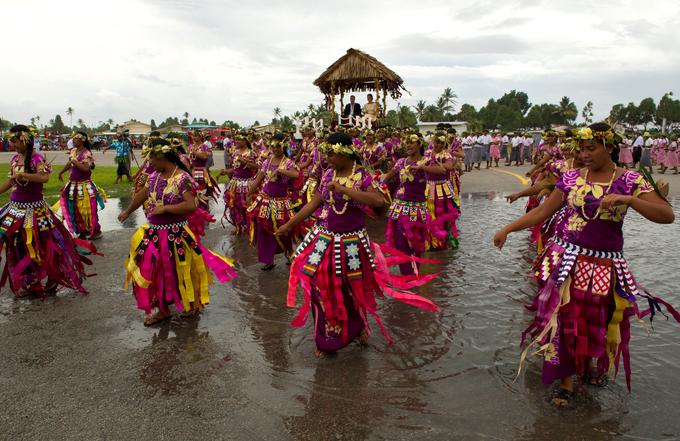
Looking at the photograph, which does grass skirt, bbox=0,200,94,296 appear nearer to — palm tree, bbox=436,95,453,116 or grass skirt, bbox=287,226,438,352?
grass skirt, bbox=287,226,438,352

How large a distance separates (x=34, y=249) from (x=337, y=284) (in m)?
3.82

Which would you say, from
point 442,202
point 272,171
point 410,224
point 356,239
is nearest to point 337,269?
point 356,239

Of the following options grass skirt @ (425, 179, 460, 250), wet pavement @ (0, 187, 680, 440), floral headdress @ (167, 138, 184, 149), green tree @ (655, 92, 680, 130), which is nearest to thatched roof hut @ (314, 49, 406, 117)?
grass skirt @ (425, 179, 460, 250)

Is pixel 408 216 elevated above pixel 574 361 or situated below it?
above

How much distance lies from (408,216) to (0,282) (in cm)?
489

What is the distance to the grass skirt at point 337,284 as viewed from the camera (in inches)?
161

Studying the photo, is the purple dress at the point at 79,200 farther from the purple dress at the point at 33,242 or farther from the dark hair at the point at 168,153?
the dark hair at the point at 168,153

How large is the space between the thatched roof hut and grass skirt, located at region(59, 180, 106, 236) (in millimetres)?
10038

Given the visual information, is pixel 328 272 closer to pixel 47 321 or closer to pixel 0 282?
pixel 47 321

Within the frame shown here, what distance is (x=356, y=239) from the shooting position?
4160 mm

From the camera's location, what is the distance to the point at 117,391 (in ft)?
12.1

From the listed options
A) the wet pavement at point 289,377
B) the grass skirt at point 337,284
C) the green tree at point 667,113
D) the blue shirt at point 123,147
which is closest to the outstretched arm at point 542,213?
the grass skirt at point 337,284

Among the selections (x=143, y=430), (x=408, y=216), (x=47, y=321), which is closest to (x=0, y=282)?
(x=47, y=321)

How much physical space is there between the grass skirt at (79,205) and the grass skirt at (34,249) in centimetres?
280
